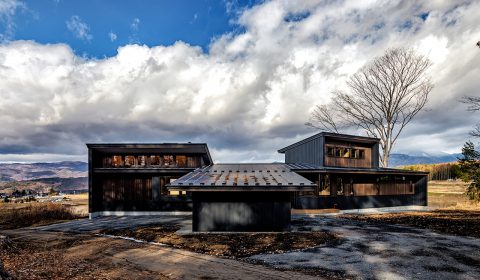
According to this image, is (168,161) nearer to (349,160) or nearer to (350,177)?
(350,177)

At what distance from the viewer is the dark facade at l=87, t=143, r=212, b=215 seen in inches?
1012

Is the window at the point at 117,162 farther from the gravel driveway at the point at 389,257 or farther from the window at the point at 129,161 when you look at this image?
the gravel driveway at the point at 389,257

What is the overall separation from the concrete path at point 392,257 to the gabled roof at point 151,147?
14256mm

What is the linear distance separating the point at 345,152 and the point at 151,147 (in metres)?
18.2

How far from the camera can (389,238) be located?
47.9 feet

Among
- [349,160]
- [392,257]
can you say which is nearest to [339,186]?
[349,160]

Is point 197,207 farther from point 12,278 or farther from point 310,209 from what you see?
point 310,209

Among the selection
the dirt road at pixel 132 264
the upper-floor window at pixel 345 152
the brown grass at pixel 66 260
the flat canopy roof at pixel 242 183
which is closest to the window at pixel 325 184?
the upper-floor window at pixel 345 152

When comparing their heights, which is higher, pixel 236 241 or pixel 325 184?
pixel 325 184

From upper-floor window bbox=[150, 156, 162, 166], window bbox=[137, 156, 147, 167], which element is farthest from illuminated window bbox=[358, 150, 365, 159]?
window bbox=[137, 156, 147, 167]

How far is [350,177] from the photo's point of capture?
1067 inches

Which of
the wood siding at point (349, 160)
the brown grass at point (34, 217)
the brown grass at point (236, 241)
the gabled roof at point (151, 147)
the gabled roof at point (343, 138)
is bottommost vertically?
the brown grass at point (34, 217)

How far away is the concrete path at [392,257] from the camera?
9518mm

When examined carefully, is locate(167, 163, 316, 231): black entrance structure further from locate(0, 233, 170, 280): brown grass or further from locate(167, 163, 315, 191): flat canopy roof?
locate(0, 233, 170, 280): brown grass
